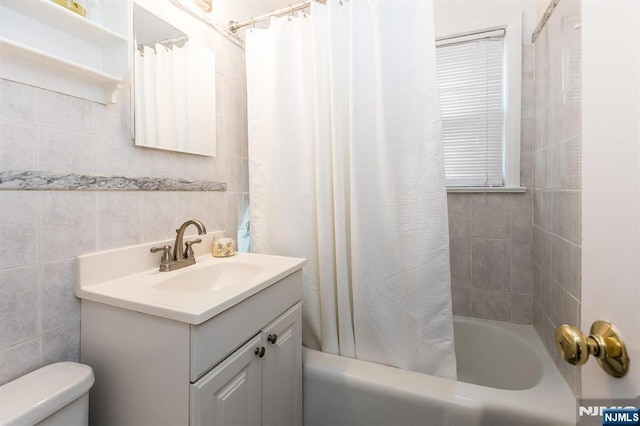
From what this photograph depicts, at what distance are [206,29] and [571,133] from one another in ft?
5.37

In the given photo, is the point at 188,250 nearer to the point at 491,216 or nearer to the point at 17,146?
the point at 17,146

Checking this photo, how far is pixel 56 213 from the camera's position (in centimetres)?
82

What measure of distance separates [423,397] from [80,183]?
1348 mm

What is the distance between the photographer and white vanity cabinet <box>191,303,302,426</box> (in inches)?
28.7

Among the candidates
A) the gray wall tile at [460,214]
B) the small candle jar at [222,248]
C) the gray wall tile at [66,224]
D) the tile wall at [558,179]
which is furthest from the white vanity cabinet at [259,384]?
the gray wall tile at [460,214]

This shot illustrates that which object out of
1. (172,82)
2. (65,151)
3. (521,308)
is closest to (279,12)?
(172,82)

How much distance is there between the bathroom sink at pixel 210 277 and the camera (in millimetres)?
1048

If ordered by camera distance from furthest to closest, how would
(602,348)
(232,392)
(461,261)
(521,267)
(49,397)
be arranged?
(461,261) → (521,267) → (232,392) → (49,397) → (602,348)

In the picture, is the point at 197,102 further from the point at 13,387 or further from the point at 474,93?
the point at 474,93

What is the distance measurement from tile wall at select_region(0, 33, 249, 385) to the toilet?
7 centimetres

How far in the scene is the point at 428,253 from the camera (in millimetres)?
1141

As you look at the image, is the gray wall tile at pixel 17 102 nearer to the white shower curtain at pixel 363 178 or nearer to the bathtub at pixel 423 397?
the white shower curtain at pixel 363 178

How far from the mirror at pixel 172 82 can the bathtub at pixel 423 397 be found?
1.11 meters

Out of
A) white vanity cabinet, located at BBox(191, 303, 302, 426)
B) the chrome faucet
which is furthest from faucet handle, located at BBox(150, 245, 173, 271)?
white vanity cabinet, located at BBox(191, 303, 302, 426)
